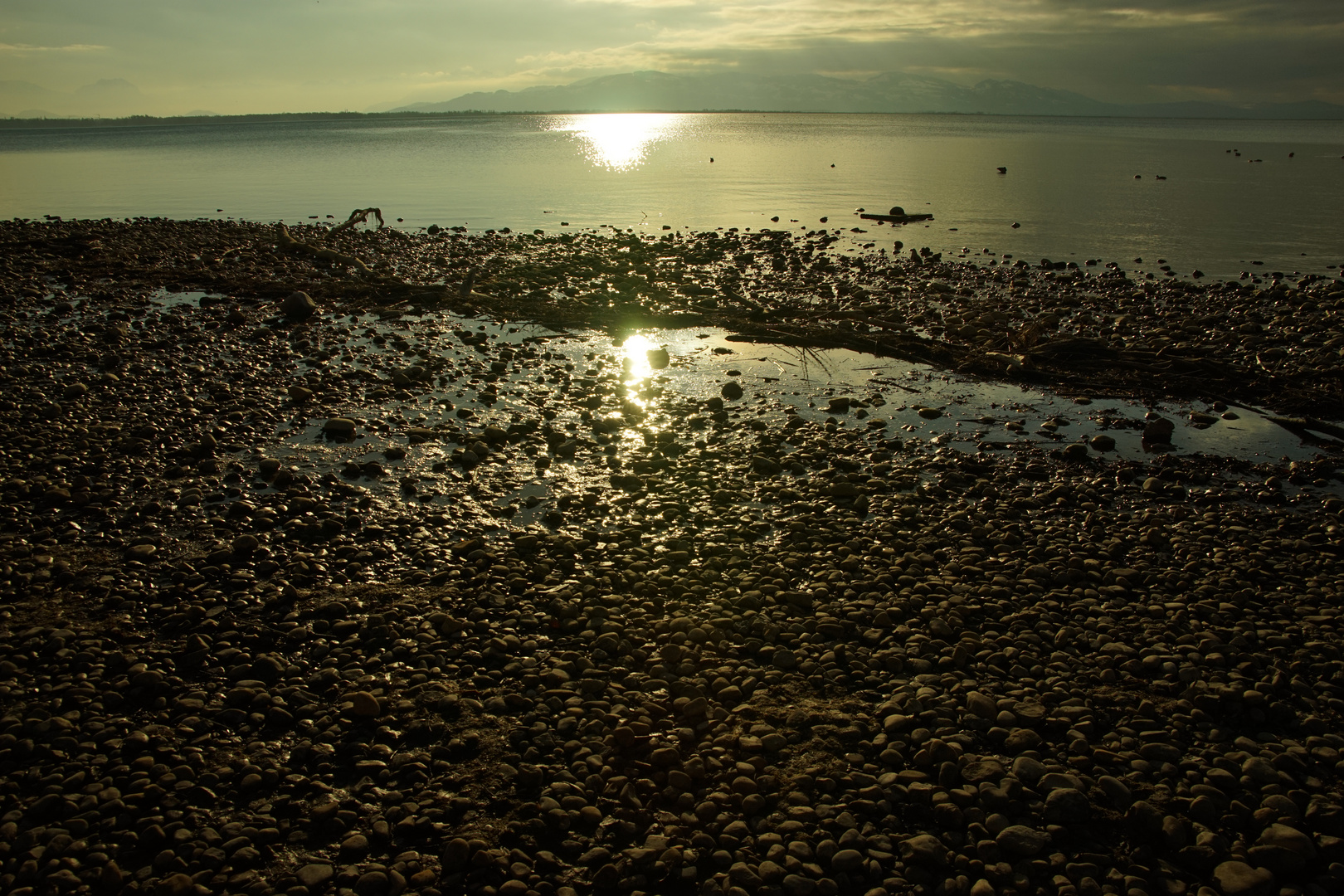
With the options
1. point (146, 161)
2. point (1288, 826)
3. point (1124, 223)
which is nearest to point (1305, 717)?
point (1288, 826)

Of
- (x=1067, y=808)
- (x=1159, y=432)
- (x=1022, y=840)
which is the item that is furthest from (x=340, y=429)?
(x=1159, y=432)

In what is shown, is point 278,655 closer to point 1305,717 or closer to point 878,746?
point 878,746

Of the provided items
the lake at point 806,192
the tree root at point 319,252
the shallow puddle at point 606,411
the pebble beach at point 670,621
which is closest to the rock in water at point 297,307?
the shallow puddle at point 606,411

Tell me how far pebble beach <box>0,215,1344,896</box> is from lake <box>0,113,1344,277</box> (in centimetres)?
1681

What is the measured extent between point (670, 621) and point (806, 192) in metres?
44.4

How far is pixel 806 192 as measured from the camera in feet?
154

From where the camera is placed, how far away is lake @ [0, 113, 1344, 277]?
29.6m

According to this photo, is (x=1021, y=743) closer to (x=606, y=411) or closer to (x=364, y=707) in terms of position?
(x=364, y=707)

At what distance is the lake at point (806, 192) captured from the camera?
1164 inches

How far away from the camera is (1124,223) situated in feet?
108

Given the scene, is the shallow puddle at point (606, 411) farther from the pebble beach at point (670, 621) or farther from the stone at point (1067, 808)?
the stone at point (1067, 808)

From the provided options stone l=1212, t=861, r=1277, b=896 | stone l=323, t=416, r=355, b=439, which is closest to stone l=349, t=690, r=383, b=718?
stone l=1212, t=861, r=1277, b=896

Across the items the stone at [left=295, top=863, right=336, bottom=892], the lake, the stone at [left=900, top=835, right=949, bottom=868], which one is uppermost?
the lake

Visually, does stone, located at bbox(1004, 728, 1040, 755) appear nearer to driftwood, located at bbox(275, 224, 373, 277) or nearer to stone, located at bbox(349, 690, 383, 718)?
stone, located at bbox(349, 690, 383, 718)
